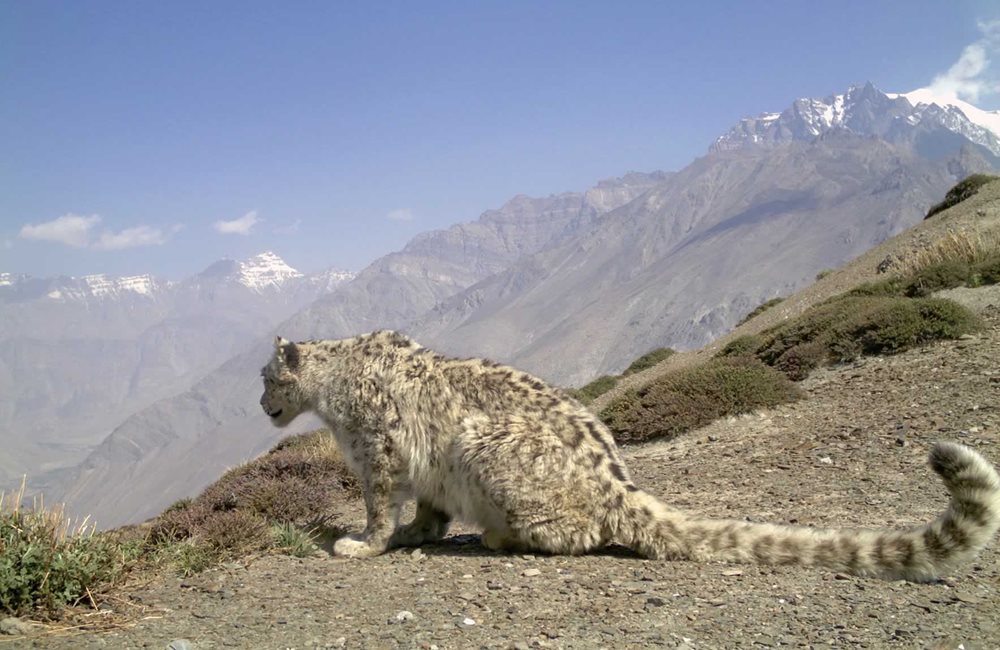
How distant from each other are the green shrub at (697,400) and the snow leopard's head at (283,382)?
8398 mm

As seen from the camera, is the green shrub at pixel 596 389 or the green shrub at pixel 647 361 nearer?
the green shrub at pixel 596 389

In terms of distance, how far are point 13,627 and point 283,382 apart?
448cm

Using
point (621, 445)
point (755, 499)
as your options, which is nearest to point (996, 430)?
point (755, 499)

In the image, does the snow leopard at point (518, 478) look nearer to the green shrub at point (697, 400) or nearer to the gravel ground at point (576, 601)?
the gravel ground at point (576, 601)

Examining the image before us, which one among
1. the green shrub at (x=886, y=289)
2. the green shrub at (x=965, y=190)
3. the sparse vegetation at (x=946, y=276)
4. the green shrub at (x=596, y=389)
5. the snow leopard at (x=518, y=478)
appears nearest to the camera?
the snow leopard at (x=518, y=478)

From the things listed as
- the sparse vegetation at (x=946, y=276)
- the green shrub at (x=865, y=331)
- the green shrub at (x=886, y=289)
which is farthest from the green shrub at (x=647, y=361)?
the green shrub at (x=865, y=331)

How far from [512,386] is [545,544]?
1.74m

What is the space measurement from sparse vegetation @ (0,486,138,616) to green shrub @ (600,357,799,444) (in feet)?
36.1

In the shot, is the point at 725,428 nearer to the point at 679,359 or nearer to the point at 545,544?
the point at 545,544

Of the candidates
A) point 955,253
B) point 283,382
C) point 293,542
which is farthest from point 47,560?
point 955,253

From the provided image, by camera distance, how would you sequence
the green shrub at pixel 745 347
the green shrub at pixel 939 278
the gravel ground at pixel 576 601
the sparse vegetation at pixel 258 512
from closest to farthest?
the gravel ground at pixel 576 601
the sparse vegetation at pixel 258 512
the green shrub at pixel 939 278
the green shrub at pixel 745 347

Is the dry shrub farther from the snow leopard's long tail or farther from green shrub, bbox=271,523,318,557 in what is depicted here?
green shrub, bbox=271,523,318,557

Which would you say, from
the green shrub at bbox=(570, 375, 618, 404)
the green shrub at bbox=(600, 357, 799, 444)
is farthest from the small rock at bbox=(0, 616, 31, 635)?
the green shrub at bbox=(570, 375, 618, 404)

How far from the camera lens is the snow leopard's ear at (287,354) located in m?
9.87
